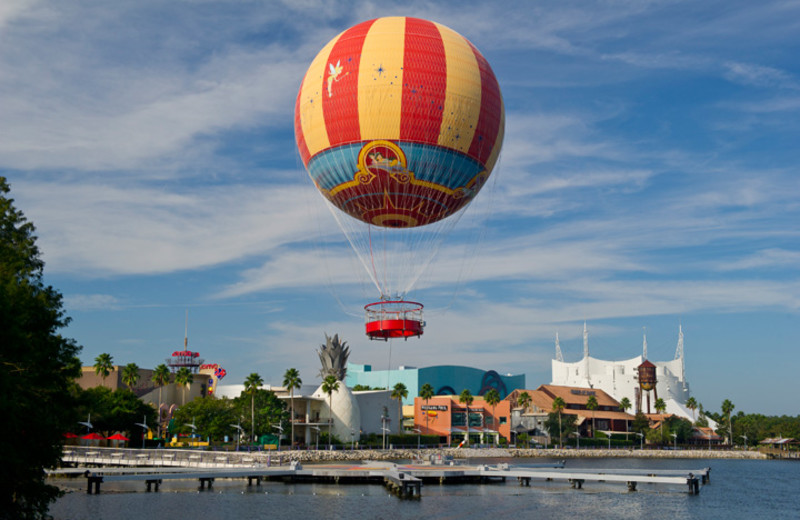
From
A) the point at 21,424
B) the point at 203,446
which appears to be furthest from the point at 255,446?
the point at 21,424

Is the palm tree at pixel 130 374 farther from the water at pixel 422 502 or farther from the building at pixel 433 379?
the building at pixel 433 379

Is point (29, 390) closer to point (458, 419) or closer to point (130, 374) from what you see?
point (130, 374)

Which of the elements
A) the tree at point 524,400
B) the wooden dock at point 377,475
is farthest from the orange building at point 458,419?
the wooden dock at point 377,475

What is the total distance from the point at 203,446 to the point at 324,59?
212 feet

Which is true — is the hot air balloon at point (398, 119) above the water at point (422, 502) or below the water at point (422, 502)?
above

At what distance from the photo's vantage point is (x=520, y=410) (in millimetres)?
157375

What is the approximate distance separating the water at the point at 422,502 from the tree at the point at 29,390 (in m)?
13.9

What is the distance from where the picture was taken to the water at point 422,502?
45844 mm

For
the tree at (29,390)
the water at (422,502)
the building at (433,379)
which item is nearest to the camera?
the tree at (29,390)

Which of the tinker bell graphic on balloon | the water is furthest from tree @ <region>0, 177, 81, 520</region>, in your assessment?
the tinker bell graphic on balloon

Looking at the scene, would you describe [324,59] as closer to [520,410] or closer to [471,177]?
[471,177]

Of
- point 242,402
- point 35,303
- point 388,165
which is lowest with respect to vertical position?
point 242,402

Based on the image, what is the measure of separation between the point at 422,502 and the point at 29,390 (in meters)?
29.9

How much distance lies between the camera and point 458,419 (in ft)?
485
